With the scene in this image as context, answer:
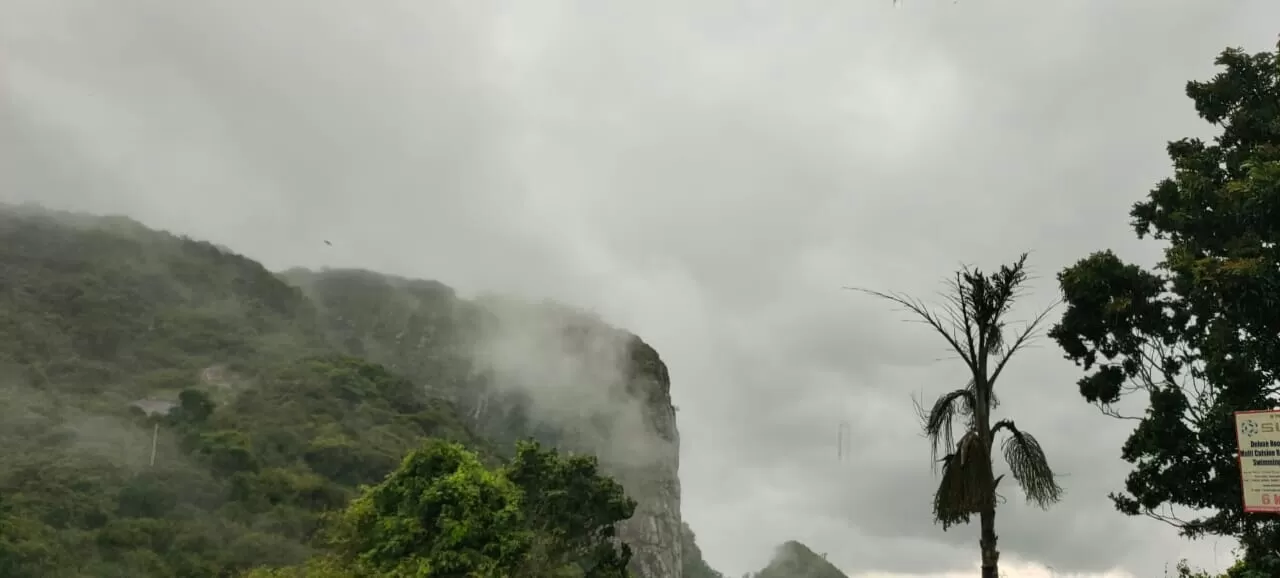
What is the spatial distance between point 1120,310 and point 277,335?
13612 centimetres

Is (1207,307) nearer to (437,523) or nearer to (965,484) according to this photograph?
(965,484)

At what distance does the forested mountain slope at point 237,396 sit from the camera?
6538 centimetres

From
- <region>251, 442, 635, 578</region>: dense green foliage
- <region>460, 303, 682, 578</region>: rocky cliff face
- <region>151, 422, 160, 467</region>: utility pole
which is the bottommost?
<region>251, 442, 635, 578</region>: dense green foliage

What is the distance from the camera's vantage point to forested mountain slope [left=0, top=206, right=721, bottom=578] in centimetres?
6538

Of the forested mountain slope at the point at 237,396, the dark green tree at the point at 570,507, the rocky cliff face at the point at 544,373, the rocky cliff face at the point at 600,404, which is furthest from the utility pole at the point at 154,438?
the dark green tree at the point at 570,507

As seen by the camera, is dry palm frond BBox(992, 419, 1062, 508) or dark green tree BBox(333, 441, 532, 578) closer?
dry palm frond BBox(992, 419, 1062, 508)

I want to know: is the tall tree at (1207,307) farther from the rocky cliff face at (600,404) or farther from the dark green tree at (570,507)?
the rocky cliff face at (600,404)

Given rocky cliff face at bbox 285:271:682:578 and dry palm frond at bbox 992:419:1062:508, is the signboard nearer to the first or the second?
dry palm frond at bbox 992:419:1062:508

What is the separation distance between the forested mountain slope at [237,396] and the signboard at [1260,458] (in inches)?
2261

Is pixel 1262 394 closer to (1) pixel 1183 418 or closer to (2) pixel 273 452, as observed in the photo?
(1) pixel 1183 418

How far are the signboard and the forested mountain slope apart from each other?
57432 mm

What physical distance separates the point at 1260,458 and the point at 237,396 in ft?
364

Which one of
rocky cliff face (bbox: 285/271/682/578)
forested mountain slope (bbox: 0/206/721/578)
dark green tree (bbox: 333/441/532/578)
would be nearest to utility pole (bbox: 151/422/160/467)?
forested mountain slope (bbox: 0/206/721/578)

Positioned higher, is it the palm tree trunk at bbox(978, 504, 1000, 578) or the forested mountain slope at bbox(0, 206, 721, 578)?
the forested mountain slope at bbox(0, 206, 721, 578)
